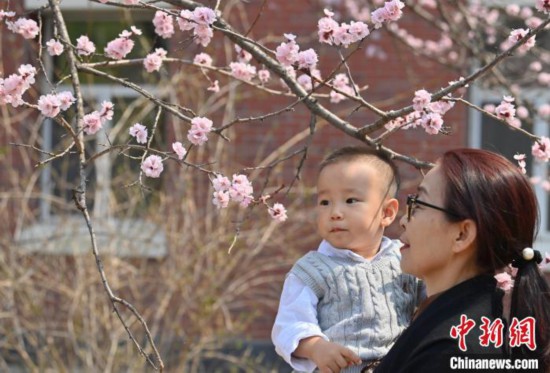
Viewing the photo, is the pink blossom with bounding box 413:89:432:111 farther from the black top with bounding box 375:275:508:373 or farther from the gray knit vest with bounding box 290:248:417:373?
the black top with bounding box 375:275:508:373

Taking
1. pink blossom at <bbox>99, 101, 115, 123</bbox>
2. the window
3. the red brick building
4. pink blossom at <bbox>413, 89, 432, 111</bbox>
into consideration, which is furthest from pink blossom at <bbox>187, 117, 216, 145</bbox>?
the red brick building

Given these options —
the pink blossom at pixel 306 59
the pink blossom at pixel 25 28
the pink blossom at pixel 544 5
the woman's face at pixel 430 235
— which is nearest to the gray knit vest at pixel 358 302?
the woman's face at pixel 430 235

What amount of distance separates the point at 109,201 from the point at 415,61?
247cm

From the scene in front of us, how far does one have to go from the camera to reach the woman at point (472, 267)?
90.5 inches

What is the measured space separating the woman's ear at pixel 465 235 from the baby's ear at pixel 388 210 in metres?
0.62

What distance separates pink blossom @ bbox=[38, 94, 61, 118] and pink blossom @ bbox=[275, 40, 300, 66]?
68cm

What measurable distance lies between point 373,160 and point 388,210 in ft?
0.50

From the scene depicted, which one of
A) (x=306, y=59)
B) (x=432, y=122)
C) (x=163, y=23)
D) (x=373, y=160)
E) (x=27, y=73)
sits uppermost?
(x=163, y=23)

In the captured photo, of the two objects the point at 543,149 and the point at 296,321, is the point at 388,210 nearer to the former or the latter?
the point at 296,321

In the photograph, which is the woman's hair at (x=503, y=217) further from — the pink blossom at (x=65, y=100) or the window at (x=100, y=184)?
the window at (x=100, y=184)

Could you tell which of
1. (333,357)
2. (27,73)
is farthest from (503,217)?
(27,73)

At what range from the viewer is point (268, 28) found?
296 inches

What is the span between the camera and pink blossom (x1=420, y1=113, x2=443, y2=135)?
9.86 feet

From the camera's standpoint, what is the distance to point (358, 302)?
2.88 m
